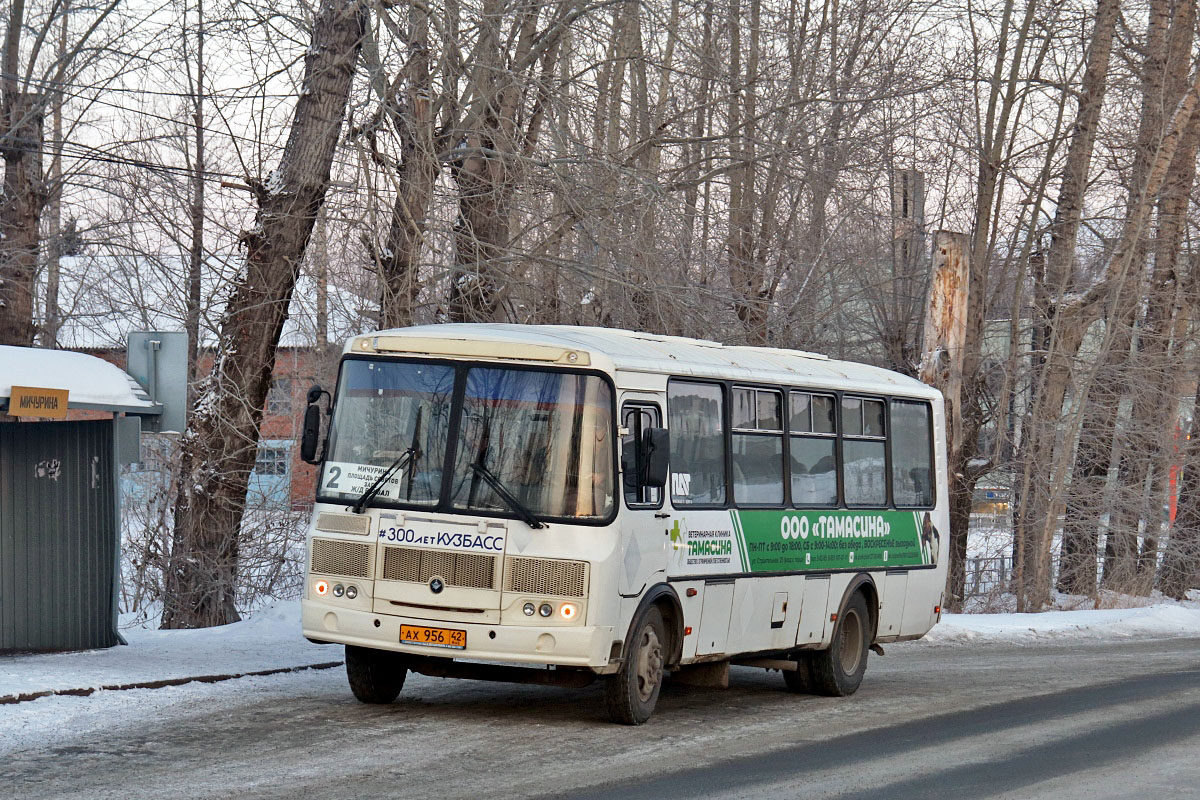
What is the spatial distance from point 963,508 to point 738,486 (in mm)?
17093

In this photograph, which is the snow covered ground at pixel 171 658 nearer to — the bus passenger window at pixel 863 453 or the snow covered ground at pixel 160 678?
the snow covered ground at pixel 160 678

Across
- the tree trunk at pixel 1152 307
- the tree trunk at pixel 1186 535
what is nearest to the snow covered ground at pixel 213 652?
the tree trunk at pixel 1152 307

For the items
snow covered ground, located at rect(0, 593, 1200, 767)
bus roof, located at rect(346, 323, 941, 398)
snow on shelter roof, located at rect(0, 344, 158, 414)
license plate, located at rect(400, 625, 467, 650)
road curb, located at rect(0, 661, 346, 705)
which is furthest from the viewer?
snow on shelter roof, located at rect(0, 344, 158, 414)

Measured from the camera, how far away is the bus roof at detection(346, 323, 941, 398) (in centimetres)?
1073

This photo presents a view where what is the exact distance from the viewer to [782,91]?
20172 millimetres

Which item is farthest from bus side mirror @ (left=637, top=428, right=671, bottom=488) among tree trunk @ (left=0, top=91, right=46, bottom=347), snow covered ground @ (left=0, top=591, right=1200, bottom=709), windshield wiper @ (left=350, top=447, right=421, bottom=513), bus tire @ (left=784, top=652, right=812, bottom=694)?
tree trunk @ (left=0, top=91, right=46, bottom=347)

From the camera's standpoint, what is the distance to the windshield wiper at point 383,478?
1062cm

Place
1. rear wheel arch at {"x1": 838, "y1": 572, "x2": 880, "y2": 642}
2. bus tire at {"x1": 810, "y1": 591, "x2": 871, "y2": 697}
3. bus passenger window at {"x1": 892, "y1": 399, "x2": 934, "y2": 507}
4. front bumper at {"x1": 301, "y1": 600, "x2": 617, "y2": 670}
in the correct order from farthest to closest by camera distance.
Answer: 1. bus passenger window at {"x1": 892, "y1": 399, "x2": 934, "y2": 507}
2. rear wheel arch at {"x1": 838, "y1": 572, "x2": 880, "y2": 642}
3. bus tire at {"x1": 810, "y1": 591, "x2": 871, "y2": 697}
4. front bumper at {"x1": 301, "y1": 600, "x2": 617, "y2": 670}

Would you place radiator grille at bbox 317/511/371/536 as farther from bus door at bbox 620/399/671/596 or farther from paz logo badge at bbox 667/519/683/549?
paz logo badge at bbox 667/519/683/549

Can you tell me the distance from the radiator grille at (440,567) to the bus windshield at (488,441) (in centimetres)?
33

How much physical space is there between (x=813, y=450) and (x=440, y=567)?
4.18 metres

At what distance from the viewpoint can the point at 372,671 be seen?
36.4 feet

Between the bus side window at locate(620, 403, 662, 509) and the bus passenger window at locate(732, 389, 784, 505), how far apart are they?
4.21ft

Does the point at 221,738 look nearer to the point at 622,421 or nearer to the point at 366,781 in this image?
the point at 366,781
